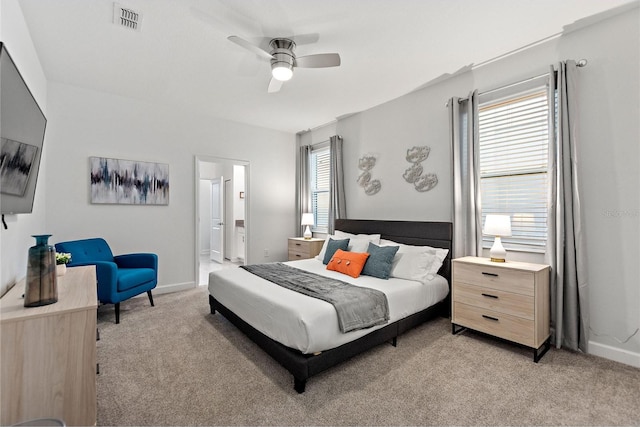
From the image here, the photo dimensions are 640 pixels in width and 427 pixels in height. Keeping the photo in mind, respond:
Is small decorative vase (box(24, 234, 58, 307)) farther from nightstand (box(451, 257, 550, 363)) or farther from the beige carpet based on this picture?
nightstand (box(451, 257, 550, 363))

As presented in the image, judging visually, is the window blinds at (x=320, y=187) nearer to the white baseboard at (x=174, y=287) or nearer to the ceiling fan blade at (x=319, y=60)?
the white baseboard at (x=174, y=287)

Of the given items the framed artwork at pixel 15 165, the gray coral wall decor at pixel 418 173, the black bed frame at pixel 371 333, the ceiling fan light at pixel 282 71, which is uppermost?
the ceiling fan light at pixel 282 71

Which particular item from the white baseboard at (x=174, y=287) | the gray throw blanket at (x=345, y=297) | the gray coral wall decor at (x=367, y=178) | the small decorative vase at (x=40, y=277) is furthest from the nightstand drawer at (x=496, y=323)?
the white baseboard at (x=174, y=287)

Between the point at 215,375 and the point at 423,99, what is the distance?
3.78 metres

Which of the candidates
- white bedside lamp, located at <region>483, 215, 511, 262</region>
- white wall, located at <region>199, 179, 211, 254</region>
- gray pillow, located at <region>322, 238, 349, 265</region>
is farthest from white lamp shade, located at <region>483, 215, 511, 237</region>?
white wall, located at <region>199, 179, 211, 254</region>

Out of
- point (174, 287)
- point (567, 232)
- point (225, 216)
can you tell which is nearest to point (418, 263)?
point (567, 232)

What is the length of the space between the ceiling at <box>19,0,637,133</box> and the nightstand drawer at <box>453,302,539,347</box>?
8.21ft

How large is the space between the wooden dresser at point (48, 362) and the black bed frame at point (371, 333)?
113 cm

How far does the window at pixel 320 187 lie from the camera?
217 inches

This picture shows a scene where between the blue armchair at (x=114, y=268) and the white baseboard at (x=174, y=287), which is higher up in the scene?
the blue armchair at (x=114, y=268)

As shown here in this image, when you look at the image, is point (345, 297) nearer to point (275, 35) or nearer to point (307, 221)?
point (275, 35)

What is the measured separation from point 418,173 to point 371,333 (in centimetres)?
227

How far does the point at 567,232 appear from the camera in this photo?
2.57 m

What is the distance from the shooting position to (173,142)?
4.53 meters
